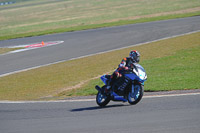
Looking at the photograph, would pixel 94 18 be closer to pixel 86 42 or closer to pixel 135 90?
pixel 86 42

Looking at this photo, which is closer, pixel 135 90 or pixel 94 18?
pixel 135 90

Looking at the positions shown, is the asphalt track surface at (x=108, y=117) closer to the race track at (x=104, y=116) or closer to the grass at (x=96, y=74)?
the race track at (x=104, y=116)

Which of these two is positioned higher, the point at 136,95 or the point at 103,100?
the point at 136,95

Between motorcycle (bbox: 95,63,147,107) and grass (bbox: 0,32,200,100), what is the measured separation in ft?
6.47

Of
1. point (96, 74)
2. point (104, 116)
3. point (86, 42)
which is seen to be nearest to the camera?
point (104, 116)

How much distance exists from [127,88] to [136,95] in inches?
15.9

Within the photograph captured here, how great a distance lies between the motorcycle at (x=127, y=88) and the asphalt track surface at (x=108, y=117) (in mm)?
210

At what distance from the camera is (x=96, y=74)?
1661cm

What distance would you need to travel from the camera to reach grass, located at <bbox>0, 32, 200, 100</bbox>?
1298 centimetres

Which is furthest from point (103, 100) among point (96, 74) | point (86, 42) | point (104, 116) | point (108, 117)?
point (86, 42)

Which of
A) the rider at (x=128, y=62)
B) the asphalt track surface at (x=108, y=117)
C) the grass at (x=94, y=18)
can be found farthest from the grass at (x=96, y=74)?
the grass at (x=94, y=18)

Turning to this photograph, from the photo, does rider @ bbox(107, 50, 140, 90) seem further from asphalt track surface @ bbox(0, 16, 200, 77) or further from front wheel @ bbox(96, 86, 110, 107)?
asphalt track surface @ bbox(0, 16, 200, 77)

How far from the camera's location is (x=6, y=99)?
43.4 ft

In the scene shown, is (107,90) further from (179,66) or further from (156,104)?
(179,66)
